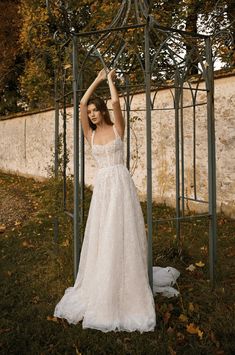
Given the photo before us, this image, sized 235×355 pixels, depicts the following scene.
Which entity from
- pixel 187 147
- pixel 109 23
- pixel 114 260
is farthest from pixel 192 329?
pixel 109 23

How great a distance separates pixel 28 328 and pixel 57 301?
0.51 meters

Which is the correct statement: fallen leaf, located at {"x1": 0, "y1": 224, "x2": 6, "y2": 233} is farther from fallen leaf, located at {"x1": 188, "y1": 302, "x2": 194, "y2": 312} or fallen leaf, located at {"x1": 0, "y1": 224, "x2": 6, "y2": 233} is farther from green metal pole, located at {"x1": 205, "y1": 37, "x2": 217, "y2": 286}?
fallen leaf, located at {"x1": 188, "y1": 302, "x2": 194, "y2": 312}

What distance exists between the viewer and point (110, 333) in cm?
278

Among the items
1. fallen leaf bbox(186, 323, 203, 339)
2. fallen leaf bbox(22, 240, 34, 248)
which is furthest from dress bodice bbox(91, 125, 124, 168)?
fallen leaf bbox(22, 240, 34, 248)

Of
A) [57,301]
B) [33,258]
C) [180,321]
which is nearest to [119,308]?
[180,321]

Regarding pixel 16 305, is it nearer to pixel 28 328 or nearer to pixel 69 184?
pixel 28 328

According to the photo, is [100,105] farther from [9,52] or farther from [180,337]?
[9,52]

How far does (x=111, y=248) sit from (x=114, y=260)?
98 mm

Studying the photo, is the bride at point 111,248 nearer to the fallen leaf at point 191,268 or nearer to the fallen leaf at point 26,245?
the fallen leaf at point 191,268

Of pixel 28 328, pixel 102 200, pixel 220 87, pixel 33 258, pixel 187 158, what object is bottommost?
pixel 28 328

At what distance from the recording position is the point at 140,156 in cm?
827

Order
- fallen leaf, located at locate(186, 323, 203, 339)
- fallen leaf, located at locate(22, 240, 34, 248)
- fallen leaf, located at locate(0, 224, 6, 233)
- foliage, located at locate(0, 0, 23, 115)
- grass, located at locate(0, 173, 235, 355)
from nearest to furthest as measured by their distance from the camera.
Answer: grass, located at locate(0, 173, 235, 355) → fallen leaf, located at locate(186, 323, 203, 339) → fallen leaf, located at locate(22, 240, 34, 248) → fallen leaf, located at locate(0, 224, 6, 233) → foliage, located at locate(0, 0, 23, 115)

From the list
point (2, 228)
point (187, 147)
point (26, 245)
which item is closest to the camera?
point (26, 245)

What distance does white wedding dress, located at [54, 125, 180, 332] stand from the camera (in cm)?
290
